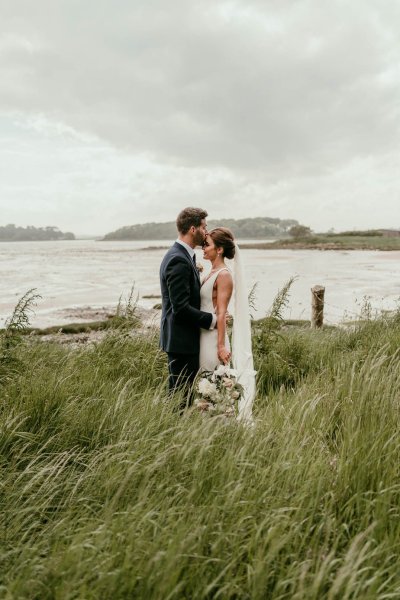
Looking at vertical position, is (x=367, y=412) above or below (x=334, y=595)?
above

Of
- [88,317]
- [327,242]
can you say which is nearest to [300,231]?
[327,242]

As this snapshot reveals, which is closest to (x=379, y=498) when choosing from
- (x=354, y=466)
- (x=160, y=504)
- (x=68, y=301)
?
(x=354, y=466)

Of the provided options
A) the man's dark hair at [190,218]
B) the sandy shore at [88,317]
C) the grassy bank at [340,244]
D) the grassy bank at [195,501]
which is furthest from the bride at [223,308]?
the grassy bank at [340,244]

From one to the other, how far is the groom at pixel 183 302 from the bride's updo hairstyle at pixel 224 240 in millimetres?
156

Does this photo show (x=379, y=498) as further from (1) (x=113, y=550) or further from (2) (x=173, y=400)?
(2) (x=173, y=400)

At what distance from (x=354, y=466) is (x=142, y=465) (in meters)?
1.34

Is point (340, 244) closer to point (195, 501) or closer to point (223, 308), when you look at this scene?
point (223, 308)

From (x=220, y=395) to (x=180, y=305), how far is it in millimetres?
1048

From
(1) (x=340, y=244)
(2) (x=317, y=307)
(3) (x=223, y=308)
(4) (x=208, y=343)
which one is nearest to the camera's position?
(3) (x=223, y=308)

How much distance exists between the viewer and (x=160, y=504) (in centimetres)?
251

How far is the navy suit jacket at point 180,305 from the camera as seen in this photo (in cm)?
457

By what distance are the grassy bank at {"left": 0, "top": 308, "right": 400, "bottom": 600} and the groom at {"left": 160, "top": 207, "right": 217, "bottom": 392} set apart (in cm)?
84

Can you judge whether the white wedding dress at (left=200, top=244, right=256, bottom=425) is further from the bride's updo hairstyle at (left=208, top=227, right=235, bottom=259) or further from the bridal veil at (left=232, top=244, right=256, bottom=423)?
the bride's updo hairstyle at (left=208, top=227, right=235, bottom=259)

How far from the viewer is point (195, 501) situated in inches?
102
